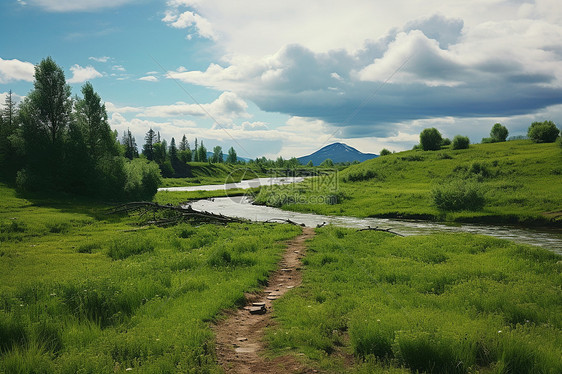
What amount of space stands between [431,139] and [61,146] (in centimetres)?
10690

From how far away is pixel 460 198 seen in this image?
48188mm

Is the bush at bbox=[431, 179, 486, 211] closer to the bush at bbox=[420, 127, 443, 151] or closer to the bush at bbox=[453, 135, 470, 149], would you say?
the bush at bbox=[453, 135, 470, 149]

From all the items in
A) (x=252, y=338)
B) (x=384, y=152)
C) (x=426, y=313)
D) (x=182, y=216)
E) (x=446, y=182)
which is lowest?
(x=252, y=338)

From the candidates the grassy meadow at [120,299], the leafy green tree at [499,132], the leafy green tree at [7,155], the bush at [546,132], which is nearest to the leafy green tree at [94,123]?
the leafy green tree at [7,155]

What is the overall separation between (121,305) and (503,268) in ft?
57.6

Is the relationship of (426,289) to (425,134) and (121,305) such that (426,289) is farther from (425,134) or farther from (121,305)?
(425,134)

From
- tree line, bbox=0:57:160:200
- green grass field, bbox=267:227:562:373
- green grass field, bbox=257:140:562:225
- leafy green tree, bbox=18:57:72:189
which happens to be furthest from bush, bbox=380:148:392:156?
green grass field, bbox=267:227:562:373

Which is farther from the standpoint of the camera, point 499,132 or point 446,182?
point 499,132

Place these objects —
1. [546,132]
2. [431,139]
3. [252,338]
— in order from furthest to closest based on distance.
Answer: [431,139] < [546,132] < [252,338]

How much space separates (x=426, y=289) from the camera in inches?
527

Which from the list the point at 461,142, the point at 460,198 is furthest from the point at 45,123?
the point at 461,142

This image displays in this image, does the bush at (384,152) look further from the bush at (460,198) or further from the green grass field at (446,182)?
the bush at (460,198)

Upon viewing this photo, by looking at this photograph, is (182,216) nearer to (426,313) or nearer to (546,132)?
(426,313)

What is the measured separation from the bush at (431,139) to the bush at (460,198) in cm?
6808
